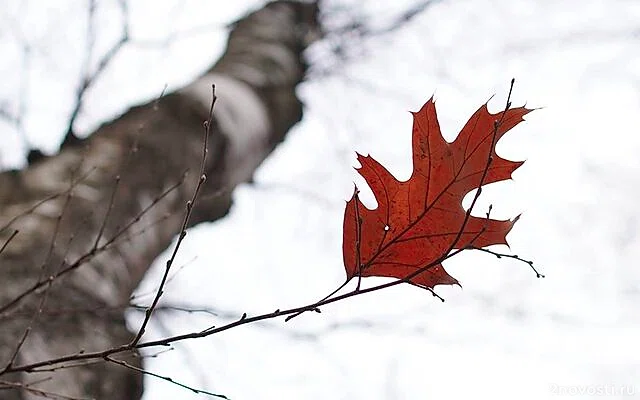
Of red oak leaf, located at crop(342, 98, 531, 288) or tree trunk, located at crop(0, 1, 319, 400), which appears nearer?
red oak leaf, located at crop(342, 98, 531, 288)

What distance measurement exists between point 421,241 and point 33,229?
36.4 inches

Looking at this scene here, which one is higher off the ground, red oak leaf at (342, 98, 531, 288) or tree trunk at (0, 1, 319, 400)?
tree trunk at (0, 1, 319, 400)

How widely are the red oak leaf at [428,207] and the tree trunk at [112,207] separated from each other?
31 cm

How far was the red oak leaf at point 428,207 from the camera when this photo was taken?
522 millimetres

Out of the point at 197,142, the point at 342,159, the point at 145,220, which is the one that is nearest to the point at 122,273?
the point at 145,220

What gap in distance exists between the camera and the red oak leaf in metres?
0.52

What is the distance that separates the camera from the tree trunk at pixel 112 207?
3.16ft

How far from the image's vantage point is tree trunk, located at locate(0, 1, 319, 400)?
3.16 feet

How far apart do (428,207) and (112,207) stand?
74cm

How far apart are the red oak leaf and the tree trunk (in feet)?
1.02

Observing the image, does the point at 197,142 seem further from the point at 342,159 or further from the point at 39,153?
the point at 342,159

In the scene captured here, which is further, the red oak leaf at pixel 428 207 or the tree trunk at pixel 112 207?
the tree trunk at pixel 112 207

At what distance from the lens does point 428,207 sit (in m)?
0.53

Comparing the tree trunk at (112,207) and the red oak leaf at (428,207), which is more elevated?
the tree trunk at (112,207)
